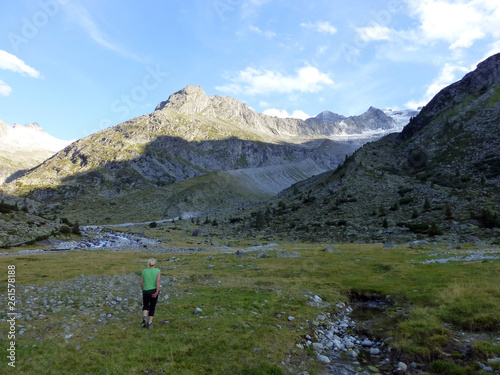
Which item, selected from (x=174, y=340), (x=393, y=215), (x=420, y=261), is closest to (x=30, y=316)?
(x=174, y=340)

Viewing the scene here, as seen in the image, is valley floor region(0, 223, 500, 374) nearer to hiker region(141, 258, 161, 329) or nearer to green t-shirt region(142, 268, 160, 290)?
hiker region(141, 258, 161, 329)

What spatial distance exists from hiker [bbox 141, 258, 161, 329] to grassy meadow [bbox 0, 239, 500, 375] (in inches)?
18.5

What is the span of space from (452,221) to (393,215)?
1160 centimetres

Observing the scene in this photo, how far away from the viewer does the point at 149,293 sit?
12773mm

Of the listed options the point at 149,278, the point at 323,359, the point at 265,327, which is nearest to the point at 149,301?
the point at 149,278

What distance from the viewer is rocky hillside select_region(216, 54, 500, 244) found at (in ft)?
156

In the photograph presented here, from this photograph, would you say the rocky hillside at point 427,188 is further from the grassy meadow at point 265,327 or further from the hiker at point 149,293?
the hiker at point 149,293

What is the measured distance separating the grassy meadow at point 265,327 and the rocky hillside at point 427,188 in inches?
1093

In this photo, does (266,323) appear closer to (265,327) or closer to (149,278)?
(265,327)

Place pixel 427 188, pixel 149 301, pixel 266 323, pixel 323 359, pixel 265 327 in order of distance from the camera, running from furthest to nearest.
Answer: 1. pixel 427 188
2. pixel 266 323
3. pixel 149 301
4. pixel 265 327
5. pixel 323 359

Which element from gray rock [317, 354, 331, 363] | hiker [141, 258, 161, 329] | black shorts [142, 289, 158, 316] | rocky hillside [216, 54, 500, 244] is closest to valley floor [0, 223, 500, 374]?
gray rock [317, 354, 331, 363]

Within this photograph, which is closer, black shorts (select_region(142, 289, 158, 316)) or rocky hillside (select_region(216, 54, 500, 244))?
black shorts (select_region(142, 289, 158, 316))

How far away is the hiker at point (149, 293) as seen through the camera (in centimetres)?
1255

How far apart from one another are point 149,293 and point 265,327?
17.4 feet
